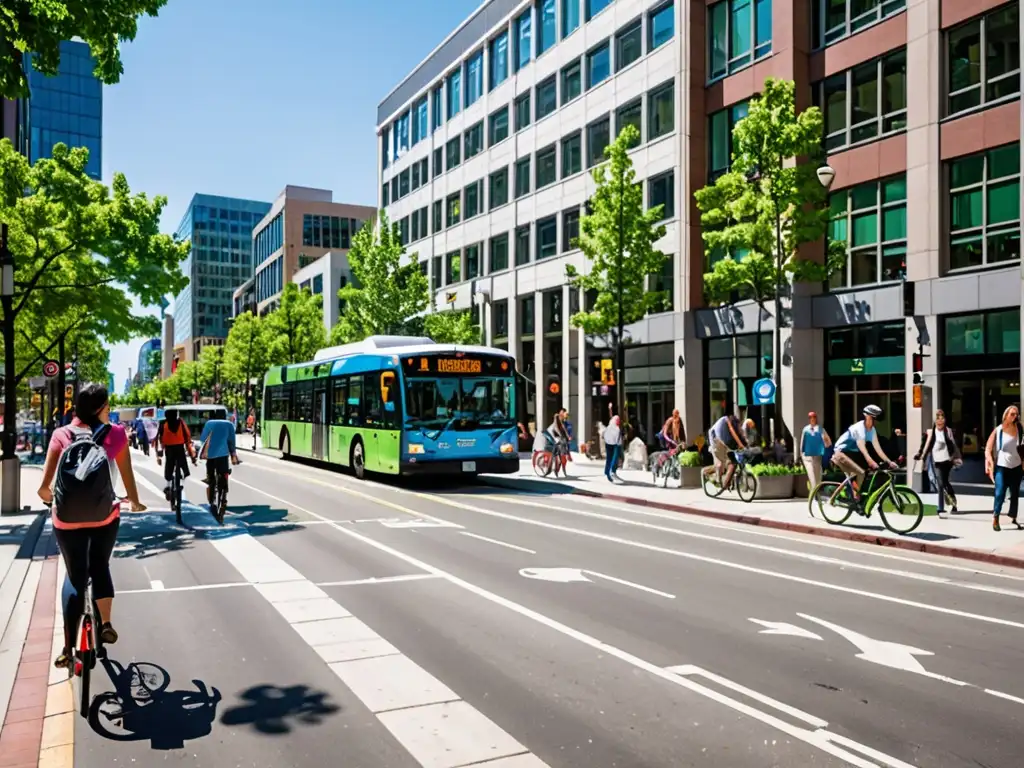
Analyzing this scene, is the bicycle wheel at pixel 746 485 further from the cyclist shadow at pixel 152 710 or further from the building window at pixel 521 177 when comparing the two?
the building window at pixel 521 177

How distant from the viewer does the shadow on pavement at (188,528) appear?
40.9 ft

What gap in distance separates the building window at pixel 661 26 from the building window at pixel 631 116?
6.74 feet

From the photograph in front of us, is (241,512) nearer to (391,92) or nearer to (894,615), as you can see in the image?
(894,615)

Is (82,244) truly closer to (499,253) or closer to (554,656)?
(554,656)

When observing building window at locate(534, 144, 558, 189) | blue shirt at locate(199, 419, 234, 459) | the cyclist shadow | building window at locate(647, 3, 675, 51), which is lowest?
the cyclist shadow

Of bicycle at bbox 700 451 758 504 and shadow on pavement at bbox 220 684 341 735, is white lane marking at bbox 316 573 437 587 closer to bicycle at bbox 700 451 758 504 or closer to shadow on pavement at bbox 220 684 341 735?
shadow on pavement at bbox 220 684 341 735

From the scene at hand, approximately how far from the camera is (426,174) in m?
54.0

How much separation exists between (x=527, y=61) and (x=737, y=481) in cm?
2929

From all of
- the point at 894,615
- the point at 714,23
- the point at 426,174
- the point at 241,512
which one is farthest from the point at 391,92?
the point at 894,615

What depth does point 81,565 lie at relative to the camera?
5980 millimetres

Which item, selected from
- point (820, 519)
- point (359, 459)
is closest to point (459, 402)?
point (359, 459)

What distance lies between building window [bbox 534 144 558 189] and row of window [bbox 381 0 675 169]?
5.61ft

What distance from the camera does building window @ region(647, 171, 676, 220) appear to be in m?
32.5

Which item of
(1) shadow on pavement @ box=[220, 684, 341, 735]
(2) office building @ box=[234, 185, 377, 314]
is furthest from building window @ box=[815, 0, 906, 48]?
(2) office building @ box=[234, 185, 377, 314]
